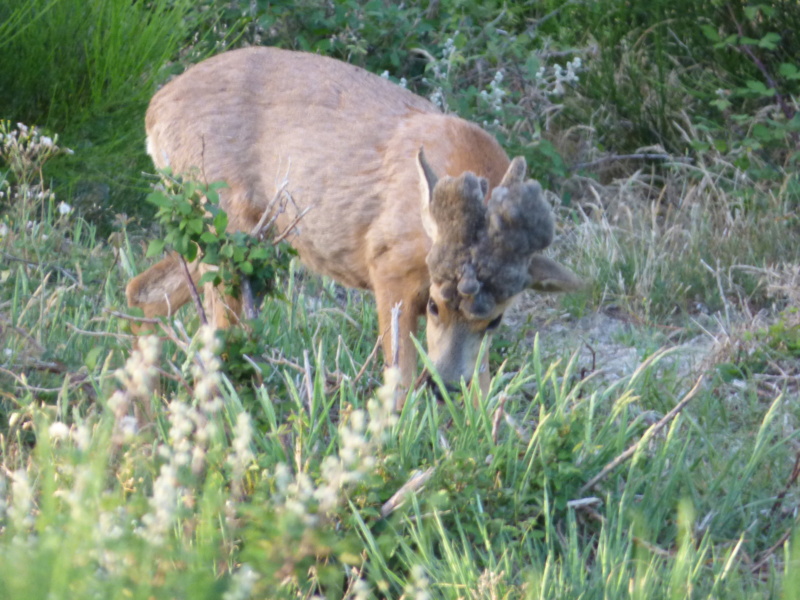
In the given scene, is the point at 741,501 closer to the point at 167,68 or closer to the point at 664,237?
the point at 664,237

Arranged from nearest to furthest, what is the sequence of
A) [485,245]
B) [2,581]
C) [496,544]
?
1. [2,581]
2. [496,544]
3. [485,245]

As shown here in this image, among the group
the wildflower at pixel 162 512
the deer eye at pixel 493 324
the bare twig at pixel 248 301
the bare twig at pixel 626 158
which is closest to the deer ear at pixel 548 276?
the deer eye at pixel 493 324

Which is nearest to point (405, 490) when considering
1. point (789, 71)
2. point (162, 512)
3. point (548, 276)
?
point (162, 512)

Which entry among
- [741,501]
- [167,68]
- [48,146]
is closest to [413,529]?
[741,501]

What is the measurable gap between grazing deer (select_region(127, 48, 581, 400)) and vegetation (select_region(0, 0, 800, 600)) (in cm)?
30

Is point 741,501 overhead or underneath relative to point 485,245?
underneath

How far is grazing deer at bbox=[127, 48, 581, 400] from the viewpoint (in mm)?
4789

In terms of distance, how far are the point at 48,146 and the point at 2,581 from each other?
494cm

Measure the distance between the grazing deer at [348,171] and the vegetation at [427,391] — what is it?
30 centimetres

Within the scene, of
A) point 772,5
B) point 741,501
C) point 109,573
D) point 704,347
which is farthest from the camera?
point 772,5

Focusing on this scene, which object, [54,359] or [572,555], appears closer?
[572,555]

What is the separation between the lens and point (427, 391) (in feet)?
13.6

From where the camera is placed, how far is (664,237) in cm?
726

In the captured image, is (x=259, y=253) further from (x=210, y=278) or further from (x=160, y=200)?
(x=160, y=200)
